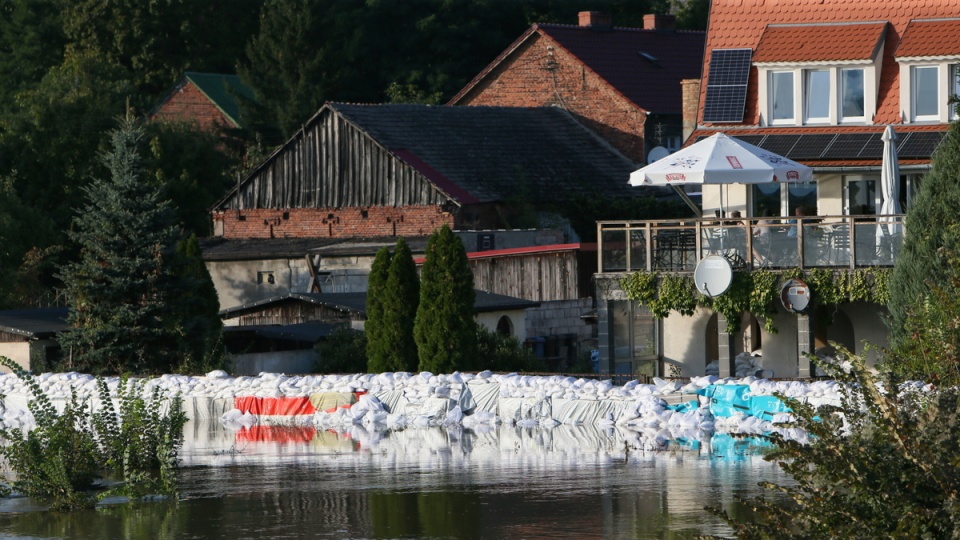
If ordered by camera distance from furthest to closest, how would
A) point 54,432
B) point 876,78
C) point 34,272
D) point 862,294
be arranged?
1. point 34,272
2. point 876,78
3. point 862,294
4. point 54,432

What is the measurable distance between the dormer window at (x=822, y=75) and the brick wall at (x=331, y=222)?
1366cm

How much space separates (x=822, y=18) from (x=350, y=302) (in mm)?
11490

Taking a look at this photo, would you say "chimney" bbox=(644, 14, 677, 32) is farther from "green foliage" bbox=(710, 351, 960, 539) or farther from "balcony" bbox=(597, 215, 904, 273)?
"green foliage" bbox=(710, 351, 960, 539)

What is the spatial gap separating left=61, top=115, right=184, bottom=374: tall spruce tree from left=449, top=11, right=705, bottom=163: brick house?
24296 mm

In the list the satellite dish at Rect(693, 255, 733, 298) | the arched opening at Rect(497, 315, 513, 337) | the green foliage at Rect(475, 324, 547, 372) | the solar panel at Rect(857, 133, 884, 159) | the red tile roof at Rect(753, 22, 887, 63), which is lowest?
the green foliage at Rect(475, 324, 547, 372)

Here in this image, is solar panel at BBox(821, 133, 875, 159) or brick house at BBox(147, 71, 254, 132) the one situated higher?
brick house at BBox(147, 71, 254, 132)

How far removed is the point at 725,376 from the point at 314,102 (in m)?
39.6

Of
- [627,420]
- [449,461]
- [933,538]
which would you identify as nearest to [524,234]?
[627,420]

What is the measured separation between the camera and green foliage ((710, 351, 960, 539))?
31.8 feet

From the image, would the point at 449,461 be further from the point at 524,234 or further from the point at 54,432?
the point at 524,234

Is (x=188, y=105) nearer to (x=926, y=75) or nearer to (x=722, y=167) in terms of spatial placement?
(x=926, y=75)

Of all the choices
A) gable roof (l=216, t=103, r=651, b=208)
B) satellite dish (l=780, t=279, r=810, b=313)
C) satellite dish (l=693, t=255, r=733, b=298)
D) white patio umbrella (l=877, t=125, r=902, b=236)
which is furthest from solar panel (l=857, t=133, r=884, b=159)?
gable roof (l=216, t=103, r=651, b=208)

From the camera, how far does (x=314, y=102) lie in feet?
216

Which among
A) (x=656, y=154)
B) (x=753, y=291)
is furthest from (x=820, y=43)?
(x=656, y=154)
